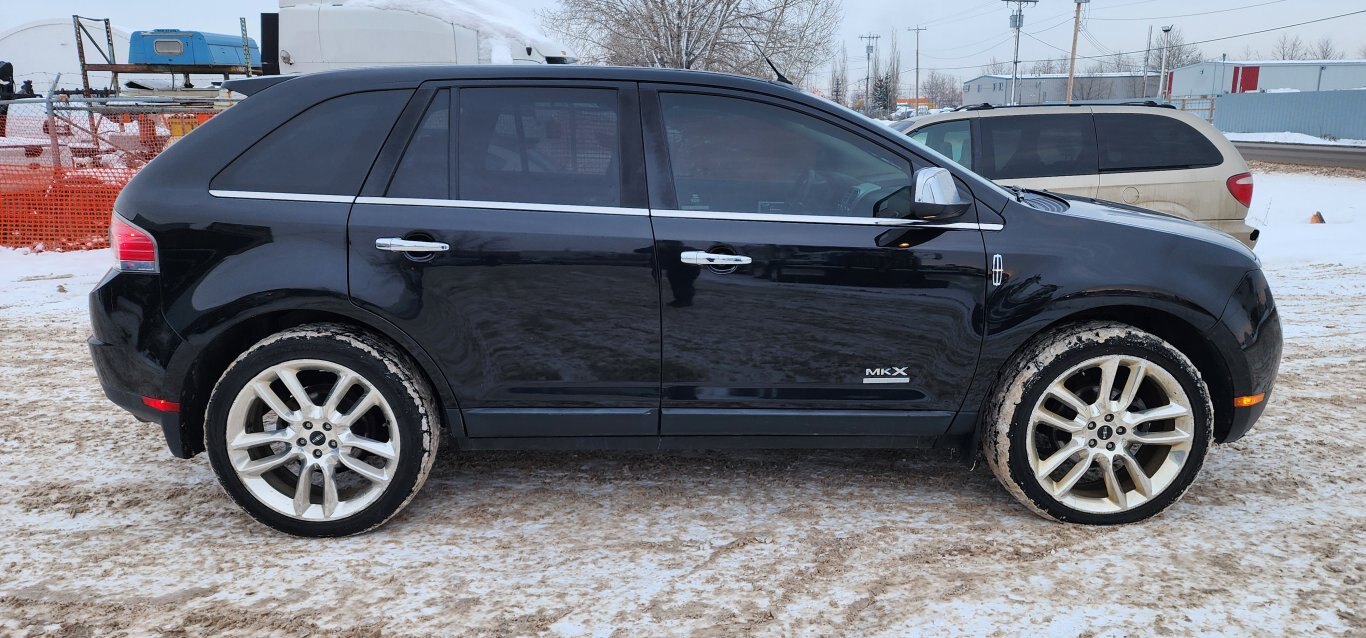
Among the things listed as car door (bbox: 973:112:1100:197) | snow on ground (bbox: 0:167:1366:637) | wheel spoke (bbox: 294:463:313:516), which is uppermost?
car door (bbox: 973:112:1100:197)

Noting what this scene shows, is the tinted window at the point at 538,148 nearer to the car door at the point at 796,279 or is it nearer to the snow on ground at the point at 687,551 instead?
the car door at the point at 796,279

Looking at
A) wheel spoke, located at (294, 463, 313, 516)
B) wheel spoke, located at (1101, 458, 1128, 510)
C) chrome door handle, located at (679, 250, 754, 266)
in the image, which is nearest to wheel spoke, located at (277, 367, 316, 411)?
wheel spoke, located at (294, 463, 313, 516)

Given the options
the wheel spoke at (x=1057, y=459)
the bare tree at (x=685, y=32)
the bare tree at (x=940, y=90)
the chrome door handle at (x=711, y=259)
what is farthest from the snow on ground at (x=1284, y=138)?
the bare tree at (x=940, y=90)

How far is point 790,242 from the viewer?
3.22 m

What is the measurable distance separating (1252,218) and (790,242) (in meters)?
13.5

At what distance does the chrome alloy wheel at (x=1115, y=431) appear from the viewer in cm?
331

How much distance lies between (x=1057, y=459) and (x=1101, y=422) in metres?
0.21

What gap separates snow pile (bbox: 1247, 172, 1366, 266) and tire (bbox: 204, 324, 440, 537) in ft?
27.2

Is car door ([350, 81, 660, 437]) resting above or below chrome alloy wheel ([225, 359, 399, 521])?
above

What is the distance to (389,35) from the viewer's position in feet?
38.8

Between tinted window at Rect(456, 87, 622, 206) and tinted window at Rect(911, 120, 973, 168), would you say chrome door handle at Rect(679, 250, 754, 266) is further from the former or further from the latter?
tinted window at Rect(911, 120, 973, 168)

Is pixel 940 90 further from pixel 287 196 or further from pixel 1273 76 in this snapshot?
pixel 287 196

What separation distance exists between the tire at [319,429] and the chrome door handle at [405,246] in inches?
13.8

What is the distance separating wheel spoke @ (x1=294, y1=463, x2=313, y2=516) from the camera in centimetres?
325
